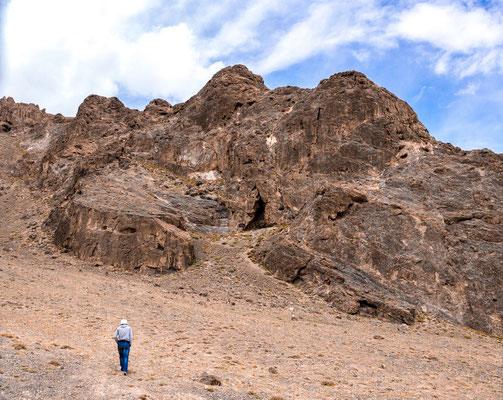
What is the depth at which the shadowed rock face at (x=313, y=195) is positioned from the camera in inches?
1132

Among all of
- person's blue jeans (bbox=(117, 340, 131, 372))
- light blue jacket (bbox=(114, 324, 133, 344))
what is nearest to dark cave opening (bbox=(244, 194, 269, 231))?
light blue jacket (bbox=(114, 324, 133, 344))

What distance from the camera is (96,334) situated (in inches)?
631

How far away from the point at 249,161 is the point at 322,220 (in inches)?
728

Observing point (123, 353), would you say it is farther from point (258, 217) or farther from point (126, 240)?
point (258, 217)

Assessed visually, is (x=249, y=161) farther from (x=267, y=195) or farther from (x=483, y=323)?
(x=483, y=323)

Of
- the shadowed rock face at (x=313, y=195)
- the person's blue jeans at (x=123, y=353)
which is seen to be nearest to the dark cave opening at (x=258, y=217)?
the shadowed rock face at (x=313, y=195)

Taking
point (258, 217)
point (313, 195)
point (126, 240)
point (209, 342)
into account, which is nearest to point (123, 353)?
point (209, 342)

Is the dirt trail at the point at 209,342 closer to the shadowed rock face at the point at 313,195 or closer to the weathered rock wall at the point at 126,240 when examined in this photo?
the weathered rock wall at the point at 126,240

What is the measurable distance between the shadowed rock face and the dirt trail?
254cm

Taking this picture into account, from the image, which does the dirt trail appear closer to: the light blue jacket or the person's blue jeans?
the person's blue jeans

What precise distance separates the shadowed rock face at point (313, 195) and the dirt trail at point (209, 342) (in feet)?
8.34

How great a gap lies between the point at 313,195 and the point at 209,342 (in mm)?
22919

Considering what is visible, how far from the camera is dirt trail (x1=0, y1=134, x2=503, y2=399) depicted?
1098 cm

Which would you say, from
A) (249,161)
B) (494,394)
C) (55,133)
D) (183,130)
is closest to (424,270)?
(494,394)
